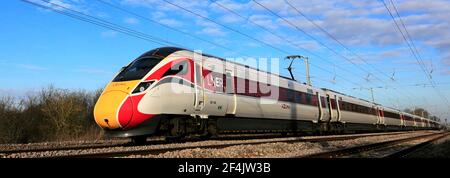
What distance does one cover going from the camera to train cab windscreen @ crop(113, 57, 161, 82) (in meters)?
12.9

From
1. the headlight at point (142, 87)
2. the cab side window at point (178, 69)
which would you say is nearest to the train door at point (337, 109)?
the cab side window at point (178, 69)

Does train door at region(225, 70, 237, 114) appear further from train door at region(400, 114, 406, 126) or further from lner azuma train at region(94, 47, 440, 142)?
train door at region(400, 114, 406, 126)

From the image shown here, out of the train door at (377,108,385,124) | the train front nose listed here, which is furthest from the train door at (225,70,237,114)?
the train door at (377,108,385,124)

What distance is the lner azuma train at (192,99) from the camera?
485 inches

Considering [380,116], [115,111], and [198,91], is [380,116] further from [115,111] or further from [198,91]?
[115,111]

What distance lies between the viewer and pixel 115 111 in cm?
1202

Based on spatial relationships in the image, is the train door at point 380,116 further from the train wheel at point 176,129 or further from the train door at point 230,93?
the train wheel at point 176,129

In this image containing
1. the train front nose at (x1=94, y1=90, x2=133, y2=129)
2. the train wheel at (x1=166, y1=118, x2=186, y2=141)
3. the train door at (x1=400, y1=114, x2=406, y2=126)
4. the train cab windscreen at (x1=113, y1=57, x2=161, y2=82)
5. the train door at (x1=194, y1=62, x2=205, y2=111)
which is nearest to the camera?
the train front nose at (x1=94, y1=90, x2=133, y2=129)

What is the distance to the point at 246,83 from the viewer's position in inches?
669

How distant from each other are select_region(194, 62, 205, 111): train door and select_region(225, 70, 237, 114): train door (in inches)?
64.9
